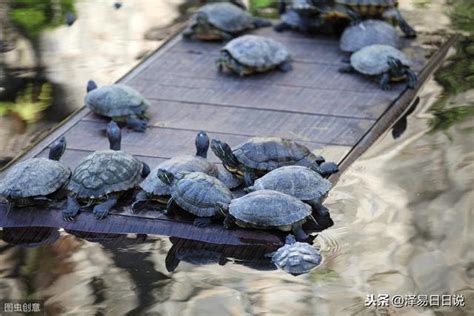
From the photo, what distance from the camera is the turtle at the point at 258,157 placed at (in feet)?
24.1

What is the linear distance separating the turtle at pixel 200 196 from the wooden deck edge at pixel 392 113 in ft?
3.41

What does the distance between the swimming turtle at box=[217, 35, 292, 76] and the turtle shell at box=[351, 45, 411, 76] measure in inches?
25.5

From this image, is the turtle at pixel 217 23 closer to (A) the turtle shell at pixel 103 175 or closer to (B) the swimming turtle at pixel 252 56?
(B) the swimming turtle at pixel 252 56

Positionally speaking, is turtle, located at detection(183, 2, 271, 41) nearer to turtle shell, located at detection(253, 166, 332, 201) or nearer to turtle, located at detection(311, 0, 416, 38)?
turtle, located at detection(311, 0, 416, 38)

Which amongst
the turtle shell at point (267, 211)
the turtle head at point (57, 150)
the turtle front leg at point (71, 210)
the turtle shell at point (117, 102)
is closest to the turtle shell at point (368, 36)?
the turtle shell at point (117, 102)

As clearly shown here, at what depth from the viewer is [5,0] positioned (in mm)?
12320

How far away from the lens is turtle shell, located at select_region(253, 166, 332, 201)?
22.9 feet

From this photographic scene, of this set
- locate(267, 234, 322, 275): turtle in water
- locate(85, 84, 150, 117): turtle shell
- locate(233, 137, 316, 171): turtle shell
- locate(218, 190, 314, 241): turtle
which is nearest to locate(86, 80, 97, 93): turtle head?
locate(85, 84, 150, 117): turtle shell

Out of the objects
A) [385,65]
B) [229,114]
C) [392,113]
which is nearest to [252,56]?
[229,114]

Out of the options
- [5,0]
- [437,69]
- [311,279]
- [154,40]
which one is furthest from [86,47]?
[311,279]

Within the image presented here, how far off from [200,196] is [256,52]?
2.92 meters

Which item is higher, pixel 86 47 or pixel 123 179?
pixel 123 179

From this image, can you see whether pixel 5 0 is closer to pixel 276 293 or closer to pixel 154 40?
pixel 154 40

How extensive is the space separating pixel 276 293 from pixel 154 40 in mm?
5166
